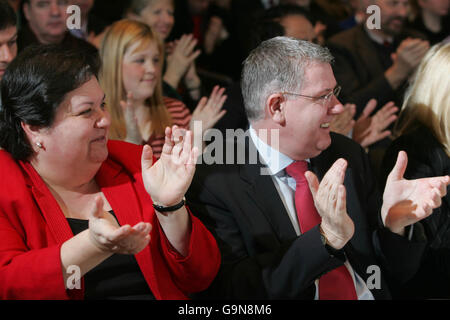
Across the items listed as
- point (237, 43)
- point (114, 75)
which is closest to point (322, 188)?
point (114, 75)

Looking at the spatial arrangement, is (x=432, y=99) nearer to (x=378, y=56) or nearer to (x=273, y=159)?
(x=273, y=159)

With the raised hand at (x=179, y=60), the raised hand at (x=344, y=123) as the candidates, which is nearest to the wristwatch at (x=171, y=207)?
the raised hand at (x=344, y=123)

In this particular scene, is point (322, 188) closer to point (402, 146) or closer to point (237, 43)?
point (402, 146)

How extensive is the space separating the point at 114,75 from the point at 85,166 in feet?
3.27

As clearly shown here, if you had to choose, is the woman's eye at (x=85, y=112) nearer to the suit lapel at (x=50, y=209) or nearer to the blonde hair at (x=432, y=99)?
the suit lapel at (x=50, y=209)

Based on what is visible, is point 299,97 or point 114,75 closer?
point 299,97

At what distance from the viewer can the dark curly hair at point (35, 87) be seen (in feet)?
5.32

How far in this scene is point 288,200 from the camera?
1.80 metres

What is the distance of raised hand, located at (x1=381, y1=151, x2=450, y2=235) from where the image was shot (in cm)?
160

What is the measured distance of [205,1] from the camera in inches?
146

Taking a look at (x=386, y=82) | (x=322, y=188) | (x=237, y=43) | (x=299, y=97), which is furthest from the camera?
(x=237, y=43)

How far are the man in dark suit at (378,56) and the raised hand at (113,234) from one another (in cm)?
160

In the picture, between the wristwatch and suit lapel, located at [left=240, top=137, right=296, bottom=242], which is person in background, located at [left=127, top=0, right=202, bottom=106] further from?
the wristwatch

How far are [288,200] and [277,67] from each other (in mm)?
382
